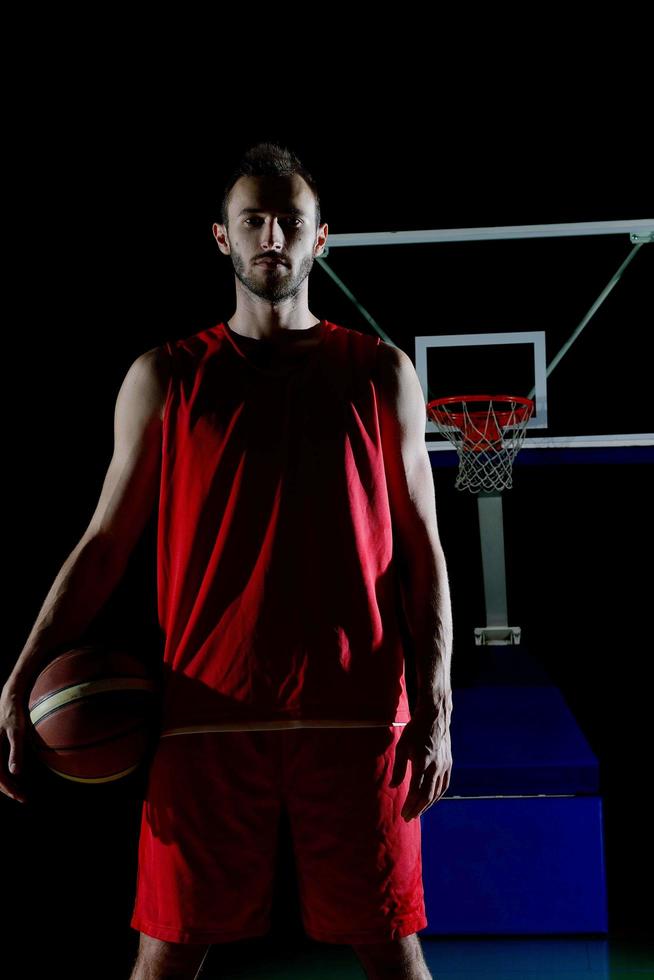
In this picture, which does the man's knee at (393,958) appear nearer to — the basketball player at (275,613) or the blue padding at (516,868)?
the basketball player at (275,613)

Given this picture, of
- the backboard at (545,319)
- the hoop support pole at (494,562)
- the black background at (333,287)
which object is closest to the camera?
the hoop support pole at (494,562)

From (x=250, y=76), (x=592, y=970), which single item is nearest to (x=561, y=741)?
(x=592, y=970)

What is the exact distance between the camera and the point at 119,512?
1.57 meters

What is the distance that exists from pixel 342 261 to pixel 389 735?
10.3 ft

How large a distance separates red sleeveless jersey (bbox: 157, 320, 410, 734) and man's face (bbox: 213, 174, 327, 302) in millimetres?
128

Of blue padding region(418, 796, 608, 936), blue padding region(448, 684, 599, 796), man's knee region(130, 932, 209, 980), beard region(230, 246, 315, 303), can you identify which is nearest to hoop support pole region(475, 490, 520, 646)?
blue padding region(448, 684, 599, 796)

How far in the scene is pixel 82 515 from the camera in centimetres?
333

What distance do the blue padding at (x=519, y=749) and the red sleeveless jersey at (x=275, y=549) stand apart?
1439mm

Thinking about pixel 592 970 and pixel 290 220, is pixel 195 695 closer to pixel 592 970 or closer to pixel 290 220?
pixel 290 220

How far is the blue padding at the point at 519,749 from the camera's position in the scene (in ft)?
9.20

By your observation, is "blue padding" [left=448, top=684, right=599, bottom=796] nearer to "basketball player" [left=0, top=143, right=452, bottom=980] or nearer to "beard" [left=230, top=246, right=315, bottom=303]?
"basketball player" [left=0, top=143, right=452, bottom=980]

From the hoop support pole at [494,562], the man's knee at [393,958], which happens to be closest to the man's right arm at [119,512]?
the man's knee at [393,958]

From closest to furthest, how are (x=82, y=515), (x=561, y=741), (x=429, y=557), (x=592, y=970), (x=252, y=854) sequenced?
1. (x=252, y=854)
2. (x=429, y=557)
3. (x=592, y=970)
4. (x=561, y=741)
5. (x=82, y=515)

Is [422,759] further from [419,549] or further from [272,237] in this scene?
[272,237]
